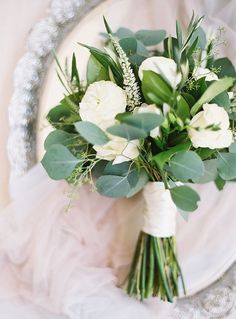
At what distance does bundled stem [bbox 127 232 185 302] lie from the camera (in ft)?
3.23

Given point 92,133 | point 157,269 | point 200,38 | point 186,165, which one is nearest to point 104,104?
point 92,133

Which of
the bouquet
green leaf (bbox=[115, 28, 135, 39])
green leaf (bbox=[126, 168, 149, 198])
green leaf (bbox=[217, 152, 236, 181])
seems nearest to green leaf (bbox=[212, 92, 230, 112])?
the bouquet

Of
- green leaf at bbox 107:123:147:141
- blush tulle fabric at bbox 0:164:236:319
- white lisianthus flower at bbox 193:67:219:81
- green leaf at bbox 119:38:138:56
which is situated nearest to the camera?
green leaf at bbox 107:123:147:141

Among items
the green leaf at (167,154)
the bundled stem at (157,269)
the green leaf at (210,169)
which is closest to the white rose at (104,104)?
the green leaf at (167,154)

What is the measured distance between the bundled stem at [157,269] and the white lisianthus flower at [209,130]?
31 cm

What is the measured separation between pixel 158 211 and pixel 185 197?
0.18 m

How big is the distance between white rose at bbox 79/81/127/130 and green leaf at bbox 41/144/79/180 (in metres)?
0.07

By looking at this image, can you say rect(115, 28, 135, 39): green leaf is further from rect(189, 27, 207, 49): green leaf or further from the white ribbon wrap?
the white ribbon wrap

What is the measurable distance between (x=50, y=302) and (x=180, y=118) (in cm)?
55

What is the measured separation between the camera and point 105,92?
78 cm

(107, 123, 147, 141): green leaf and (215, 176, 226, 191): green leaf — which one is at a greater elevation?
(107, 123, 147, 141): green leaf

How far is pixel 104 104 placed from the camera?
770 mm

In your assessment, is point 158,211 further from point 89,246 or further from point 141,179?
point 89,246

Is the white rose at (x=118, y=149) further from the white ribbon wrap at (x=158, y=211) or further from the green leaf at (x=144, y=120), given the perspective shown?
the white ribbon wrap at (x=158, y=211)
